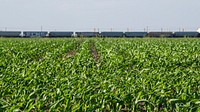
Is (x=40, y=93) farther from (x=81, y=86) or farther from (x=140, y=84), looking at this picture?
(x=140, y=84)

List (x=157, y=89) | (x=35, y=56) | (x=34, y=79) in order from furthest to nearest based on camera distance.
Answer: (x=35, y=56) < (x=34, y=79) < (x=157, y=89)

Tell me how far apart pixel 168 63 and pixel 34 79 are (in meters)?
5.45

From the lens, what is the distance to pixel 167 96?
539 centimetres

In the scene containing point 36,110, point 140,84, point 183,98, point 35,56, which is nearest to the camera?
point 36,110

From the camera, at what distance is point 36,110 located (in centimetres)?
465

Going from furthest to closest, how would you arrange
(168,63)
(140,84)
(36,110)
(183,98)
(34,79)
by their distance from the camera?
(168,63) → (34,79) → (140,84) → (183,98) → (36,110)

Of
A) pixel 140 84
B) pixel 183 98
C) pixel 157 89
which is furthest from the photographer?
pixel 140 84

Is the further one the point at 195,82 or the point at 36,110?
the point at 195,82

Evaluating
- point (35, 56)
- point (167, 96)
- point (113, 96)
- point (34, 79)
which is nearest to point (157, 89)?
point (167, 96)

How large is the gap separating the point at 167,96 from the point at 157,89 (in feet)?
0.98

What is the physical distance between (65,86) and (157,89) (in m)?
1.34

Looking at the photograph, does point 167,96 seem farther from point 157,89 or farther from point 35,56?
point 35,56

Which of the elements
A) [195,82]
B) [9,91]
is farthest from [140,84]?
[9,91]

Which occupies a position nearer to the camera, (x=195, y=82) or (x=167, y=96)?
(x=167, y=96)
